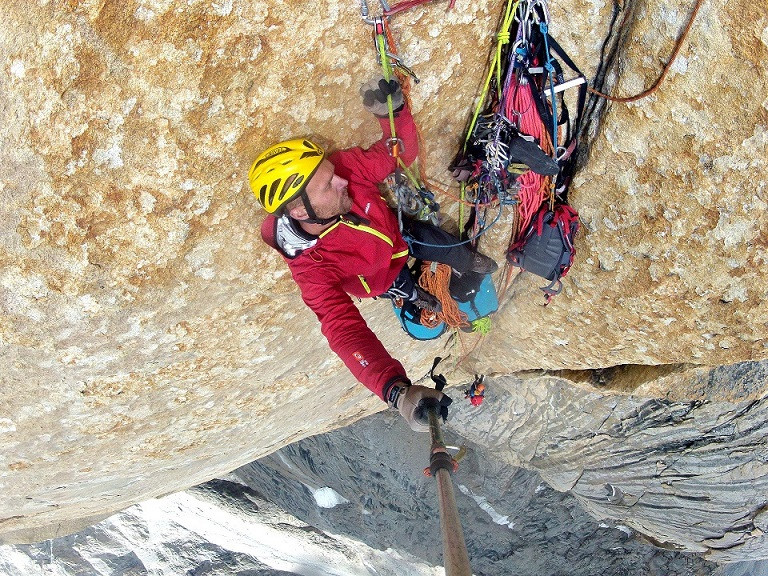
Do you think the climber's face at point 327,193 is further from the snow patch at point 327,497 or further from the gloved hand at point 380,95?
the snow patch at point 327,497

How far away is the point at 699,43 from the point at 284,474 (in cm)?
997

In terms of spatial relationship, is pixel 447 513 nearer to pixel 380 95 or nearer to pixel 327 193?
pixel 327 193

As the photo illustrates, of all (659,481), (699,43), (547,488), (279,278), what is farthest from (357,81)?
(547,488)

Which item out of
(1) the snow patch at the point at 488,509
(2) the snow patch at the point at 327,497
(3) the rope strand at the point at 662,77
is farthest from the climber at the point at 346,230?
(2) the snow patch at the point at 327,497

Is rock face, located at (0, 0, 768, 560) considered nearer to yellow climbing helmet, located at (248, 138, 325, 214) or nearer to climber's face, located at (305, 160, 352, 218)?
yellow climbing helmet, located at (248, 138, 325, 214)

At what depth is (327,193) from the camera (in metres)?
3.02

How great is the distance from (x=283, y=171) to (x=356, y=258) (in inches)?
33.1

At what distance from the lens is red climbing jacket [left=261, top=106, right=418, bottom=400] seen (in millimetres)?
3027

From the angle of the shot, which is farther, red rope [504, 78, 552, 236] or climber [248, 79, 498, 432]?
red rope [504, 78, 552, 236]

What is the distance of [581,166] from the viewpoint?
3482mm

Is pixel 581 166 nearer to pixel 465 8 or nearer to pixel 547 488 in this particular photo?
pixel 465 8

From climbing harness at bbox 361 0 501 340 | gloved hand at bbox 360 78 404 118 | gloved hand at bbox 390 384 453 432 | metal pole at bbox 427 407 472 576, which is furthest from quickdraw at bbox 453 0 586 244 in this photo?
metal pole at bbox 427 407 472 576

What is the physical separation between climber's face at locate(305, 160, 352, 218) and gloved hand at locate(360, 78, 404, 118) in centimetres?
39

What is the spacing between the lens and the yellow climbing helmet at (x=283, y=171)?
2.72 meters
